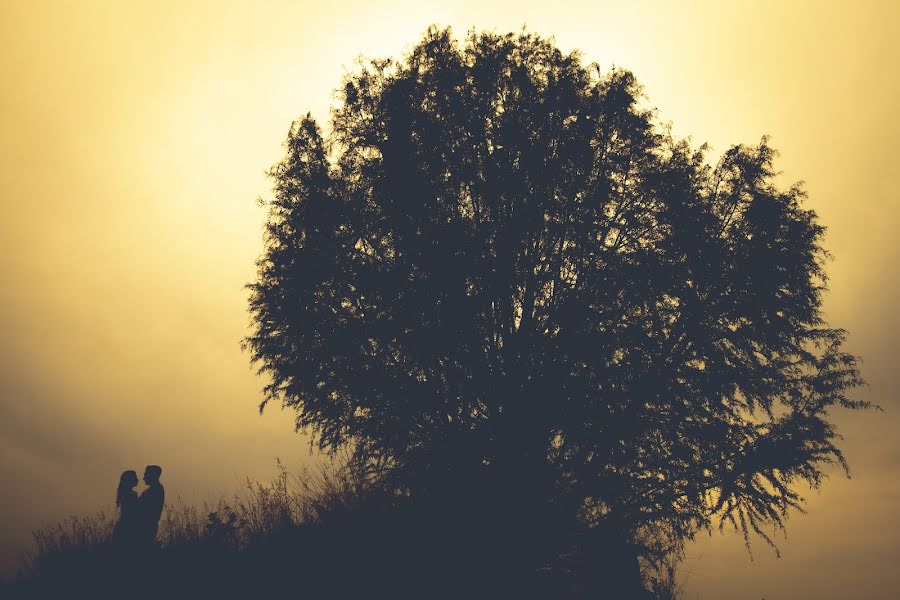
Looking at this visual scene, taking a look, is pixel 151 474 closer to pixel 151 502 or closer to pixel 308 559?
pixel 151 502

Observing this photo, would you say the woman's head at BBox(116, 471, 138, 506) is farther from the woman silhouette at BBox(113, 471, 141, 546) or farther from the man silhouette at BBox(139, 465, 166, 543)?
the man silhouette at BBox(139, 465, 166, 543)

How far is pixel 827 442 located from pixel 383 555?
32.5ft

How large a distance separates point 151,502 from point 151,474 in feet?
1.63

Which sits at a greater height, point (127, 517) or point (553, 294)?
point (553, 294)

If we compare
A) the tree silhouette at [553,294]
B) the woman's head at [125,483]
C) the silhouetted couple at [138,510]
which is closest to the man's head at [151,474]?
the silhouetted couple at [138,510]

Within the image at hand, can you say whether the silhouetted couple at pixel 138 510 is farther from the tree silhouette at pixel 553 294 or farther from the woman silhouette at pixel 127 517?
the tree silhouette at pixel 553 294

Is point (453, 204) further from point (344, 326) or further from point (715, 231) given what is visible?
point (715, 231)

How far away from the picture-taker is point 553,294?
13195 millimetres

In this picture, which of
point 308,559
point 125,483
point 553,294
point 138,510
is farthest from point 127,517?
point 553,294

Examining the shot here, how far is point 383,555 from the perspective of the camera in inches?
316

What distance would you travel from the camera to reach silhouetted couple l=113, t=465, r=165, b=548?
9156mm

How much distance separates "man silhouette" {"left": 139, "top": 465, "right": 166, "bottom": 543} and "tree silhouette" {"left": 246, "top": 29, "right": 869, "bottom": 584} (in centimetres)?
359

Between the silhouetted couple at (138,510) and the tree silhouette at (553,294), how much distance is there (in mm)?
3651

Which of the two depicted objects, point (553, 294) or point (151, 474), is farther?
point (553, 294)
